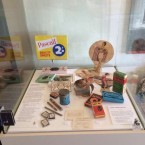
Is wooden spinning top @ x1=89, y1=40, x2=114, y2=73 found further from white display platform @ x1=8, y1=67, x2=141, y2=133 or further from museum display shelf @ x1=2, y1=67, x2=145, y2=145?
museum display shelf @ x1=2, y1=67, x2=145, y2=145

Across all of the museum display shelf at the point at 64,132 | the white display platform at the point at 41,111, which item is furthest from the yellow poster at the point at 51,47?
the museum display shelf at the point at 64,132

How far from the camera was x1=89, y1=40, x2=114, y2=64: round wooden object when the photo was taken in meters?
1.20

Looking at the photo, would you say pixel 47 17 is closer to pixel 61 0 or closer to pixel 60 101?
pixel 61 0

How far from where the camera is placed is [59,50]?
49.6 inches

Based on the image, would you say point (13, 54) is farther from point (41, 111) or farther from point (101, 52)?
point (101, 52)

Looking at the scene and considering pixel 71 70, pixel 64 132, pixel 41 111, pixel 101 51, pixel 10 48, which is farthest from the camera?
pixel 71 70

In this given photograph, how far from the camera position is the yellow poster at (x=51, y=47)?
123 centimetres

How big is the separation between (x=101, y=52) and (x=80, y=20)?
25cm

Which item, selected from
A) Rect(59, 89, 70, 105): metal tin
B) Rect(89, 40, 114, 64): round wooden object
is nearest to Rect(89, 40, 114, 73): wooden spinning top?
Rect(89, 40, 114, 64): round wooden object

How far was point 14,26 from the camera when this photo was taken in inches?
45.6

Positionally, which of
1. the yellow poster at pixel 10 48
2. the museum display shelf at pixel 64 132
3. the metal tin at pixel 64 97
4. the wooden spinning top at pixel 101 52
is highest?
the yellow poster at pixel 10 48

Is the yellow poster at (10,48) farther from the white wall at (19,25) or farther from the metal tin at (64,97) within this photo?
the metal tin at (64,97)

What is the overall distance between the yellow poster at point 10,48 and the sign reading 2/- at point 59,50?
215 mm
